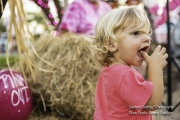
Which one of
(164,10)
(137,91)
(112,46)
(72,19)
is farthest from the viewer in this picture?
(164,10)

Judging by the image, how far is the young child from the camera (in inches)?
48.3

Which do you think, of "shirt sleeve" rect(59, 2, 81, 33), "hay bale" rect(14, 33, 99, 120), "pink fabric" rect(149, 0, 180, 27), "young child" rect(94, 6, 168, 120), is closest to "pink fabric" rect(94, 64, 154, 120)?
"young child" rect(94, 6, 168, 120)

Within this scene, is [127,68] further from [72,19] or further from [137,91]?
[72,19]

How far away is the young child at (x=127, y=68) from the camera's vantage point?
1.23 meters

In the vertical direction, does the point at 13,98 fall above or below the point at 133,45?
below

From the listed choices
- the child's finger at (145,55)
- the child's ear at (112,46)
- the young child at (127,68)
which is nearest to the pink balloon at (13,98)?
the young child at (127,68)

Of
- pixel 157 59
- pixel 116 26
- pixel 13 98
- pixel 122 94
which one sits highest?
pixel 116 26

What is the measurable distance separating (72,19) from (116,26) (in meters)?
1.27

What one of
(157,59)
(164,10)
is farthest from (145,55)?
(164,10)

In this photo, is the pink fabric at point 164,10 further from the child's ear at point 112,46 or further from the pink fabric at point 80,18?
the child's ear at point 112,46

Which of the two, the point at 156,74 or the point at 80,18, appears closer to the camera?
the point at 156,74

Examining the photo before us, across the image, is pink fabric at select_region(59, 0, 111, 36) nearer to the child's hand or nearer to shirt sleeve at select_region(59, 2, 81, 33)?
shirt sleeve at select_region(59, 2, 81, 33)

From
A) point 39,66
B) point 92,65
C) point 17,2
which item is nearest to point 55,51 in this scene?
point 39,66

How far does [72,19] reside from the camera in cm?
256
